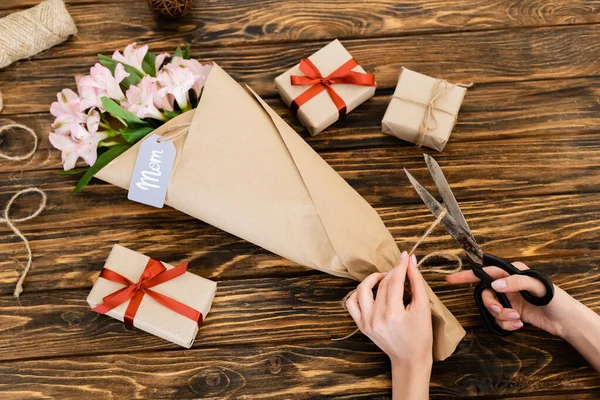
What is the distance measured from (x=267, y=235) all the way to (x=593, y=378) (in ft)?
2.38

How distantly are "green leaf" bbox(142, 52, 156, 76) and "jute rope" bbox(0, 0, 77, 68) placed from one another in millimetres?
297

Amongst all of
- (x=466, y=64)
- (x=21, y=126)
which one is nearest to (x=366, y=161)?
(x=466, y=64)

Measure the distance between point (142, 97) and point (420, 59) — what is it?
0.69m

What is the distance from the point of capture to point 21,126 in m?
1.18

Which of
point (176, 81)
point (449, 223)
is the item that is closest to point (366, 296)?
point (449, 223)

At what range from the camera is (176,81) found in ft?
3.19

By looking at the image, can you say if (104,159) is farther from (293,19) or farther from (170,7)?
(293,19)

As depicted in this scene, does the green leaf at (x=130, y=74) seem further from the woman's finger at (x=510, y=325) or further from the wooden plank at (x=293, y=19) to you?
the woman's finger at (x=510, y=325)

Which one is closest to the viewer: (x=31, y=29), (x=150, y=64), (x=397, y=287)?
(x=397, y=287)

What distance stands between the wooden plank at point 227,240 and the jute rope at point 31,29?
0.40 metres

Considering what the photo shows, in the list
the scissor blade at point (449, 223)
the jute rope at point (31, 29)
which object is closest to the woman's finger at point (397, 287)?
the scissor blade at point (449, 223)

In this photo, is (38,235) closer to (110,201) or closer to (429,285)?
(110,201)

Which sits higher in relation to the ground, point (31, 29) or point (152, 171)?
point (31, 29)

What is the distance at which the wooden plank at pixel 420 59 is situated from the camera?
4.02ft
